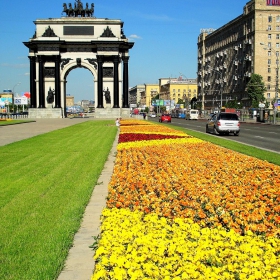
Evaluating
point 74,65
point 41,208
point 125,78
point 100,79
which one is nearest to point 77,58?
point 74,65

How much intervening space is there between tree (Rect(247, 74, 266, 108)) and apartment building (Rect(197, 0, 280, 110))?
12.0 feet

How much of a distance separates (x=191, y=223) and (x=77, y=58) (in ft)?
274

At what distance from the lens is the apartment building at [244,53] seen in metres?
109

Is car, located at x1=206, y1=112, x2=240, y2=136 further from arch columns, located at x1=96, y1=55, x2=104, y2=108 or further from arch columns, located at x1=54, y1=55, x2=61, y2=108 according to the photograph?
arch columns, located at x1=54, y1=55, x2=61, y2=108

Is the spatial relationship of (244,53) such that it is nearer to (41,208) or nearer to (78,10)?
(78,10)

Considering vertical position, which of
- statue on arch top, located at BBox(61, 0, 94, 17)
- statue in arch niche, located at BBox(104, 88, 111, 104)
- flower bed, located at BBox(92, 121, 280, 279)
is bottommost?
flower bed, located at BBox(92, 121, 280, 279)

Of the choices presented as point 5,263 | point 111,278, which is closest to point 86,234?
point 5,263

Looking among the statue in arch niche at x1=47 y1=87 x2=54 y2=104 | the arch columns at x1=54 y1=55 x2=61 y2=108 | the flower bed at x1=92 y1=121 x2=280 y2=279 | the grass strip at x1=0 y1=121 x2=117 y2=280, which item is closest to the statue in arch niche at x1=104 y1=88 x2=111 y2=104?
the arch columns at x1=54 y1=55 x2=61 y2=108

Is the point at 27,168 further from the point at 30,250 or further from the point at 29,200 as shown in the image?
the point at 30,250

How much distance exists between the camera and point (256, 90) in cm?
10562

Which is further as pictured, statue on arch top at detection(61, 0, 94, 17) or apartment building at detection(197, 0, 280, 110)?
apartment building at detection(197, 0, 280, 110)

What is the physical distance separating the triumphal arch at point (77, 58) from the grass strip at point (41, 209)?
231ft

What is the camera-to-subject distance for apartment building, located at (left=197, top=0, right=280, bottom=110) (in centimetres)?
10938

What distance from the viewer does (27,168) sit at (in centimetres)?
1516
